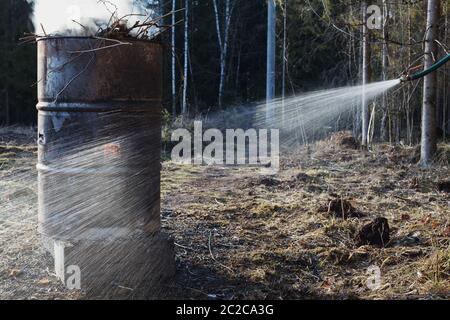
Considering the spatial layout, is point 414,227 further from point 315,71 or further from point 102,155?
point 315,71

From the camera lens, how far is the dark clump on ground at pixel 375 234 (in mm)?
4305

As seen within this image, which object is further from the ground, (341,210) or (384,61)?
(384,61)

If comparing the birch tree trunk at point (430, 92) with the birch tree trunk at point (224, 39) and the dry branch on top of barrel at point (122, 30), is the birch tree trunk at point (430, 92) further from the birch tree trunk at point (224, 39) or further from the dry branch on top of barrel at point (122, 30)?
the birch tree trunk at point (224, 39)

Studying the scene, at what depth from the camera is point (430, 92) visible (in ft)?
27.4

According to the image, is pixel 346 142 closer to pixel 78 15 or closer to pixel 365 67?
pixel 365 67

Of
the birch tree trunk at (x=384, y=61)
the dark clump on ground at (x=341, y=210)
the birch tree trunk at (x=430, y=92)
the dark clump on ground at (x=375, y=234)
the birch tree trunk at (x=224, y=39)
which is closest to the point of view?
the dark clump on ground at (x=375, y=234)

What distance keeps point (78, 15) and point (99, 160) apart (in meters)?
0.94

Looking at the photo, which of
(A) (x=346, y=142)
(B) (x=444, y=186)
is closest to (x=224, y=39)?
(A) (x=346, y=142)

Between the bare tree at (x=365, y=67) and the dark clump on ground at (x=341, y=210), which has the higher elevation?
the bare tree at (x=365, y=67)

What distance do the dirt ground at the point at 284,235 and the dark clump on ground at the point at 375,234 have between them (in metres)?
0.06

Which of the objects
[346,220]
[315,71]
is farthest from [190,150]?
[315,71]

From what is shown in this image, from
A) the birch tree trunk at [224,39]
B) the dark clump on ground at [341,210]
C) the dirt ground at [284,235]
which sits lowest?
the dirt ground at [284,235]

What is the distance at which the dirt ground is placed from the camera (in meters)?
3.42

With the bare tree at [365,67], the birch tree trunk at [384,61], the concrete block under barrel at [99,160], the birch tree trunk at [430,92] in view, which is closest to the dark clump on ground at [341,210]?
the concrete block under barrel at [99,160]
